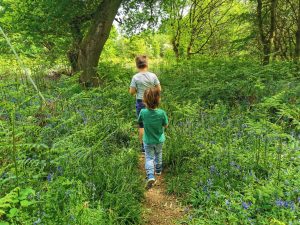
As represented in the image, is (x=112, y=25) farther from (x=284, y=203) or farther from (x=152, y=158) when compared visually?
(x=284, y=203)

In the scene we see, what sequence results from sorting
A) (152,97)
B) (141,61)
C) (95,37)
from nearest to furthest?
(152,97)
(141,61)
(95,37)

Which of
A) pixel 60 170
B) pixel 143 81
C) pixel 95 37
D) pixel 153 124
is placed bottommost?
pixel 60 170

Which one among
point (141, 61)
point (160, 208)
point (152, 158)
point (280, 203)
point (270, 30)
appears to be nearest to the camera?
point (280, 203)

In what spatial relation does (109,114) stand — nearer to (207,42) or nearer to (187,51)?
(187,51)

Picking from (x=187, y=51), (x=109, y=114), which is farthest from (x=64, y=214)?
(x=187, y=51)

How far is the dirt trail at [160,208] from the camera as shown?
3.79 metres

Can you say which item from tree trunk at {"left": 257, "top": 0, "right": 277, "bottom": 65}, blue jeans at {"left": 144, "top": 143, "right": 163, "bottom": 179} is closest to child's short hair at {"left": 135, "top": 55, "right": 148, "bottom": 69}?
blue jeans at {"left": 144, "top": 143, "right": 163, "bottom": 179}

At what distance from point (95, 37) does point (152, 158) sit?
602 cm

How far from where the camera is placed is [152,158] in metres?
4.54

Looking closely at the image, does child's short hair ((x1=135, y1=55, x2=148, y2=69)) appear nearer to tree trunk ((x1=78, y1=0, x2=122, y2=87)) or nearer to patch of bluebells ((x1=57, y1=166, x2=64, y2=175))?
patch of bluebells ((x1=57, y1=166, x2=64, y2=175))

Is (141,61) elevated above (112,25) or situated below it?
below

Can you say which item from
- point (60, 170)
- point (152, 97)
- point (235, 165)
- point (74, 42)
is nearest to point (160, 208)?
point (235, 165)

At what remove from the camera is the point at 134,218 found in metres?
3.60

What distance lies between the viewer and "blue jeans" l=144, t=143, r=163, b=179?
4414 mm
